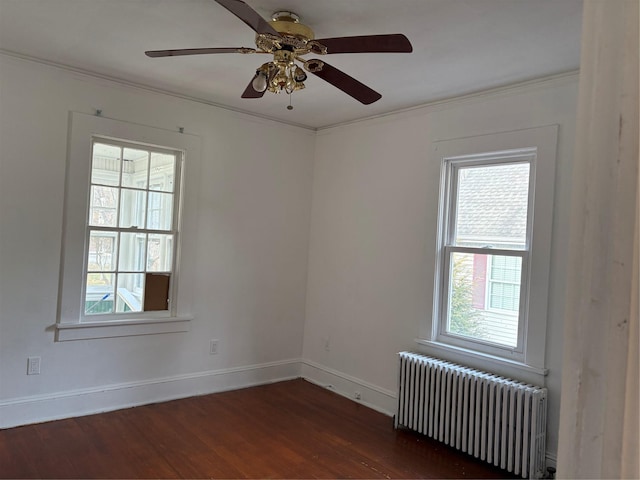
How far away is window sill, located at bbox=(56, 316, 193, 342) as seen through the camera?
11.3 feet

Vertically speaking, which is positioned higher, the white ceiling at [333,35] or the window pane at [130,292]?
the white ceiling at [333,35]

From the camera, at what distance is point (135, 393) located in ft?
12.4

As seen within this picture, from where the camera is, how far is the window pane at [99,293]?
11.8 feet

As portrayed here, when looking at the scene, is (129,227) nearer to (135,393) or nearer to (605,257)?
(135,393)

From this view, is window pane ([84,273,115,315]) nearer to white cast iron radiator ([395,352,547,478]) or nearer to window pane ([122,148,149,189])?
window pane ([122,148,149,189])

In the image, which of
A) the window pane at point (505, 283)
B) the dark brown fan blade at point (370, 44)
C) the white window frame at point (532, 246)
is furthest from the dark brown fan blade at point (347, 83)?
the window pane at point (505, 283)

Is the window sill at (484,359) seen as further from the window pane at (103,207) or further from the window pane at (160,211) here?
the window pane at (103,207)

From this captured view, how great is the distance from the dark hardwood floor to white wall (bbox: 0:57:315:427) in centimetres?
27

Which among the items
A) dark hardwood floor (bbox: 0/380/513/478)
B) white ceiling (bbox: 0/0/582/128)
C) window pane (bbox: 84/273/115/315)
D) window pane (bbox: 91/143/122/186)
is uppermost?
white ceiling (bbox: 0/0/582/128)

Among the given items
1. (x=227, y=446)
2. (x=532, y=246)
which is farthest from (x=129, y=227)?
(x=532, y=246)

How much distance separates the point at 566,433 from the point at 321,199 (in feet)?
14.1

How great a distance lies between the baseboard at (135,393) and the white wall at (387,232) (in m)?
0.49

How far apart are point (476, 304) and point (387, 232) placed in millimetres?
975

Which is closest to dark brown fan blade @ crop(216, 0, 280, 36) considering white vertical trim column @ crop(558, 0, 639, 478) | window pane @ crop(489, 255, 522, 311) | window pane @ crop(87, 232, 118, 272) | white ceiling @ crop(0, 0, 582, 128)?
white ceiling @ crop(0, 0, 582, 128)
